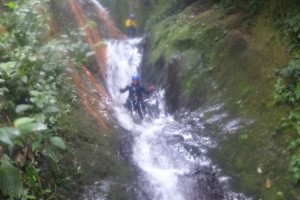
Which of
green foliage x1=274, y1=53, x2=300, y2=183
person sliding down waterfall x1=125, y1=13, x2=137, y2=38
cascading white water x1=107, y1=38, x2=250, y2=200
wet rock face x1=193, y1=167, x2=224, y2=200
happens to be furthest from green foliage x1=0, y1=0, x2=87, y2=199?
person sliding down waterfall x1=125, y1=13, x2=137, y2=38

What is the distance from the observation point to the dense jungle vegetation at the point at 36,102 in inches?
146

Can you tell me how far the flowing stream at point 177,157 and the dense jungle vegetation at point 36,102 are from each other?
1.21 metres

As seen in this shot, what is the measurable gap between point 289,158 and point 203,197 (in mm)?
1726

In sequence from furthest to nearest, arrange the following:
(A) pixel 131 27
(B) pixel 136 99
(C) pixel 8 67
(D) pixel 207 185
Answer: (A) pixel 131 27, (B) pixel 136 99, (D) pixel 207 185, (C) pixel 8 67

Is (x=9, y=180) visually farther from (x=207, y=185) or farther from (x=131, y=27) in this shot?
(x=131, y=27)

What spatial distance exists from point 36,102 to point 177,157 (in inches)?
196

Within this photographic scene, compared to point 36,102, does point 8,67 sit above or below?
above

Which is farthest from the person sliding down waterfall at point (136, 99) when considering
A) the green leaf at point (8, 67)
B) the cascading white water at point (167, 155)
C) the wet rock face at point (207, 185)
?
the green leaf at point (8, 67)

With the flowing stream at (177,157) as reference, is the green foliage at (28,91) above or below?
above

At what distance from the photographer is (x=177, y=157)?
8.95m

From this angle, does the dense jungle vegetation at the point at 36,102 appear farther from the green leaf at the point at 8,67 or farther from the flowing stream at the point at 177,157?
the flowing stream at the point at 177,157

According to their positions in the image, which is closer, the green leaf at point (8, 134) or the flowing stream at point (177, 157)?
the green leaf at point (8, 134)

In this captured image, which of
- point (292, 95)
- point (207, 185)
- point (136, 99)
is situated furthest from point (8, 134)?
point (136, 99)

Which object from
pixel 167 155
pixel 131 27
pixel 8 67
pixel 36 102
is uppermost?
pixel 8 67
